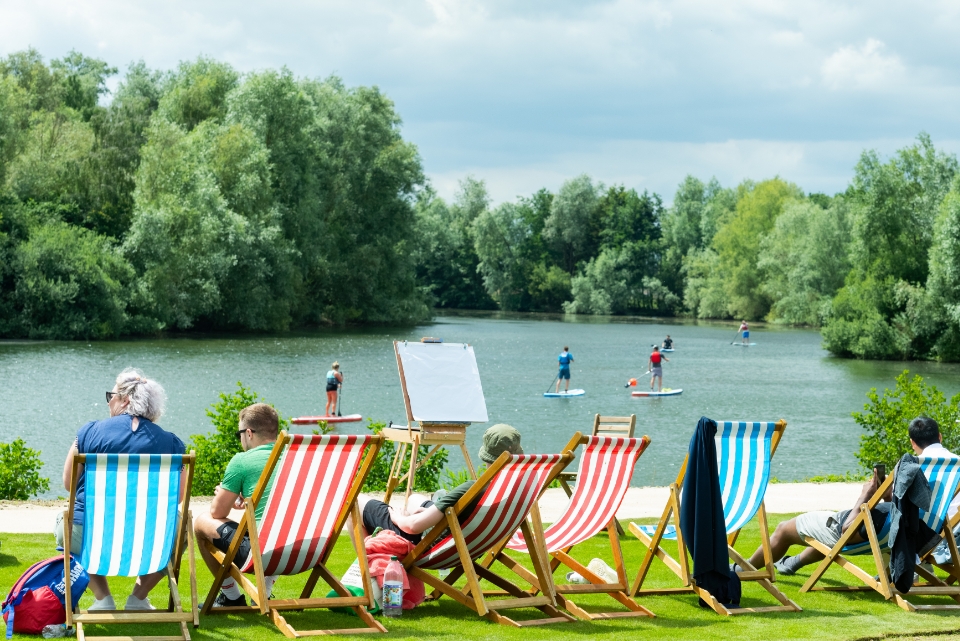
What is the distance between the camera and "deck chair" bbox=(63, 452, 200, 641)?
15.6 feet

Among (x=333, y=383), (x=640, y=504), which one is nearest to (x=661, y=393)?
(x=333, y=383)

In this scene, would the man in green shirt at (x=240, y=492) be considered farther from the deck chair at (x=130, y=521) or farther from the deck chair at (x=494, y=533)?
the deck chair at (x=494, y=533)

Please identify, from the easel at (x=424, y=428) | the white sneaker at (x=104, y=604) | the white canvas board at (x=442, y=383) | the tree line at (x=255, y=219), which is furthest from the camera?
the tree line at (x=255, y=219)

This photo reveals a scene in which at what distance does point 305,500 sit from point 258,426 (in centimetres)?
56

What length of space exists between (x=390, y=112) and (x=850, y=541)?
59.2 meters

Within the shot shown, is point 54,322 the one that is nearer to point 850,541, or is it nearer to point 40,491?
point 40,491

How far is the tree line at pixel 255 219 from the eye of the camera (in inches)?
1884

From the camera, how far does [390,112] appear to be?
63.6 metres

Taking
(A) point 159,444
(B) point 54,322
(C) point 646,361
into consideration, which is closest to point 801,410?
(C) point 646,361

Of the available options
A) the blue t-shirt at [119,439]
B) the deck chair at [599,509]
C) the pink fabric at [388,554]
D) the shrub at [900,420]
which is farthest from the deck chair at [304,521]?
the shrub at [900,420]

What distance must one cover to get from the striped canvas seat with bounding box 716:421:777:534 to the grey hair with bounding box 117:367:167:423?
3133mm

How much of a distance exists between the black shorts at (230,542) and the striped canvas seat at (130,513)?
2.02 feet

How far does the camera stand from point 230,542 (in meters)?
5.48

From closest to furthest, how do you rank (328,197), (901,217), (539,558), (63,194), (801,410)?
1. (539,558)
2. (801,410)
3. (901,217)
4. (63,194)
5. (328,197)
